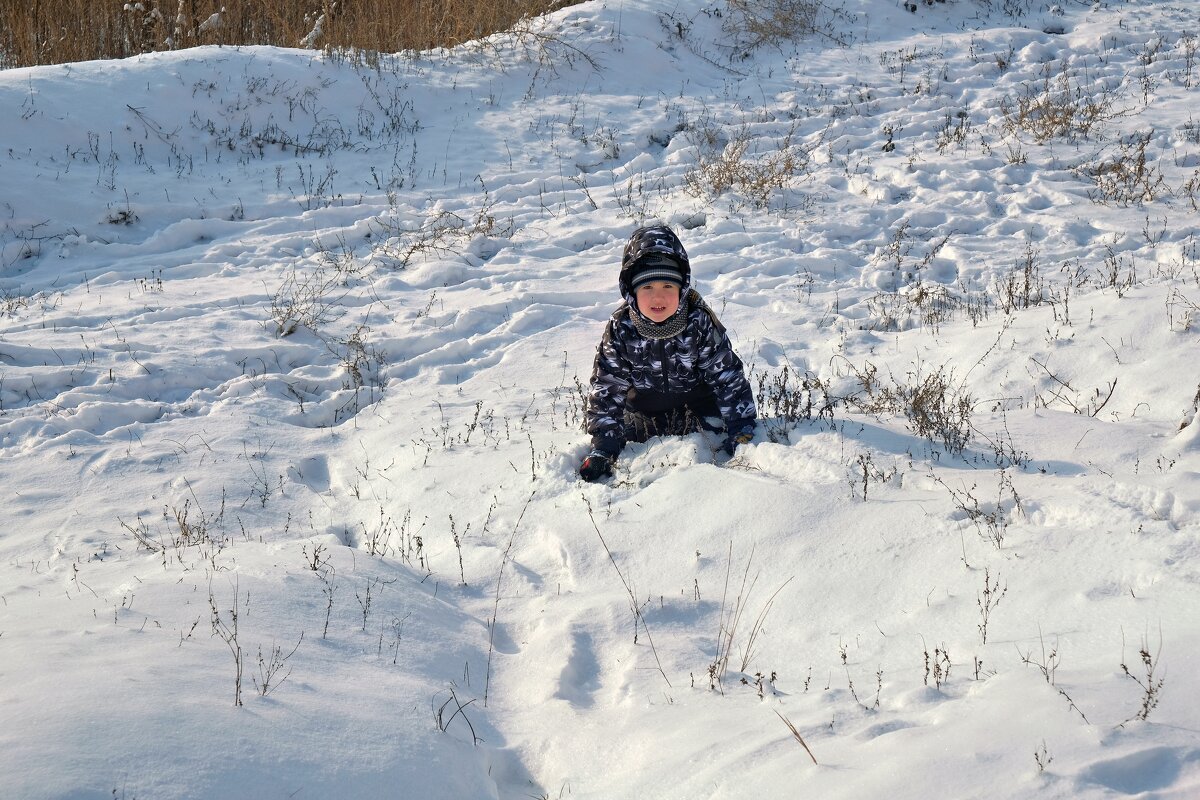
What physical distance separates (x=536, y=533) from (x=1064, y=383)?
3.33m

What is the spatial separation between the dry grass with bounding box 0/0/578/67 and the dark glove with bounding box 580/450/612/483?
963cm

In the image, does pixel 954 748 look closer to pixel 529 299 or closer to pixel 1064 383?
pixel 1064 383

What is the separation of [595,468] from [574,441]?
1.41ft

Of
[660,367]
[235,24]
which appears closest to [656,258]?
[660,367]

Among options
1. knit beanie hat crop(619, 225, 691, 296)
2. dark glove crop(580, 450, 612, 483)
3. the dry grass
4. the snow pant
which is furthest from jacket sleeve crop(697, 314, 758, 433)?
the dry grass

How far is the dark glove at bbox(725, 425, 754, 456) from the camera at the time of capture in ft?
16.4

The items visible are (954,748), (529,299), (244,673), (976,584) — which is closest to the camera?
(954,748)

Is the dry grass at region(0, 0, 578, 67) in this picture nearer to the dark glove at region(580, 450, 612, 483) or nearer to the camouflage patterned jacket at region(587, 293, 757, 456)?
the camouflage patterned jacket at region(587, 293, 757, 456)

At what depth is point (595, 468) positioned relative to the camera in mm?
4941

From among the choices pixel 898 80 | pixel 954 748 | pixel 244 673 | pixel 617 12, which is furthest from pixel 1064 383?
pixel 617 12

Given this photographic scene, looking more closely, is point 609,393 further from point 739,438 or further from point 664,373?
point 739,438

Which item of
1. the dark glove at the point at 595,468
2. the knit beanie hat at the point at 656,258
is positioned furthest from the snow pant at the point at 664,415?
the knit beanie hat at the point at 656,258

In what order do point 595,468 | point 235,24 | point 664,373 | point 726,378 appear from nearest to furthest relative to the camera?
point 595,468, point 726,378, point 664,373, point 235,24

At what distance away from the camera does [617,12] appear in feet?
46.1
